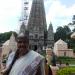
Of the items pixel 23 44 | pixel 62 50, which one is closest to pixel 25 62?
pixel 23 44

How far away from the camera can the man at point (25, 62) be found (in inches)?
130

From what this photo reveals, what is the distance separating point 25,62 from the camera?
337 cm

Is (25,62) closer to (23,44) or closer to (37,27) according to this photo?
(23,44)

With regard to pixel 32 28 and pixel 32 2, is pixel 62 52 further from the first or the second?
pixel 32 2

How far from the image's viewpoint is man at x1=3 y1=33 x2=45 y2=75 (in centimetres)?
331

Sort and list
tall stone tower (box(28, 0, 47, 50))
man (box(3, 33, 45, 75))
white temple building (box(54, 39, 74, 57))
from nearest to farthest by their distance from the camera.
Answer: man (box(3, 33, 45, 75)), white temple building (box(54, 39, 74, 57)), tall stone tower (box(28, 0, 47, 50))

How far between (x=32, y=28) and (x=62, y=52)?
22348 millimetres

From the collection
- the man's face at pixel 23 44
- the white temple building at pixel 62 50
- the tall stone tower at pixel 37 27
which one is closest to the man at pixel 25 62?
the man's face at pixel 23 44

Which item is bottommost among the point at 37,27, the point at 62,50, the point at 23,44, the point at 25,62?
the point at 25,62

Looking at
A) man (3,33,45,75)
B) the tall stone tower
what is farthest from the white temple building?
man (3,33,45,75)

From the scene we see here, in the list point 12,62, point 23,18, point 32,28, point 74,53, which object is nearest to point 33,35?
point 32,28

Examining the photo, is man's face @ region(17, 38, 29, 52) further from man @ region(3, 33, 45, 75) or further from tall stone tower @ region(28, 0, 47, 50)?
tall stone tower @ region(28, 0, 47, 50)

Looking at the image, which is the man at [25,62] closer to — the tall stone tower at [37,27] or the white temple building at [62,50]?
the white temple building at [62,50]

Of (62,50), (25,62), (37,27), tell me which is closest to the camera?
(25,62)
